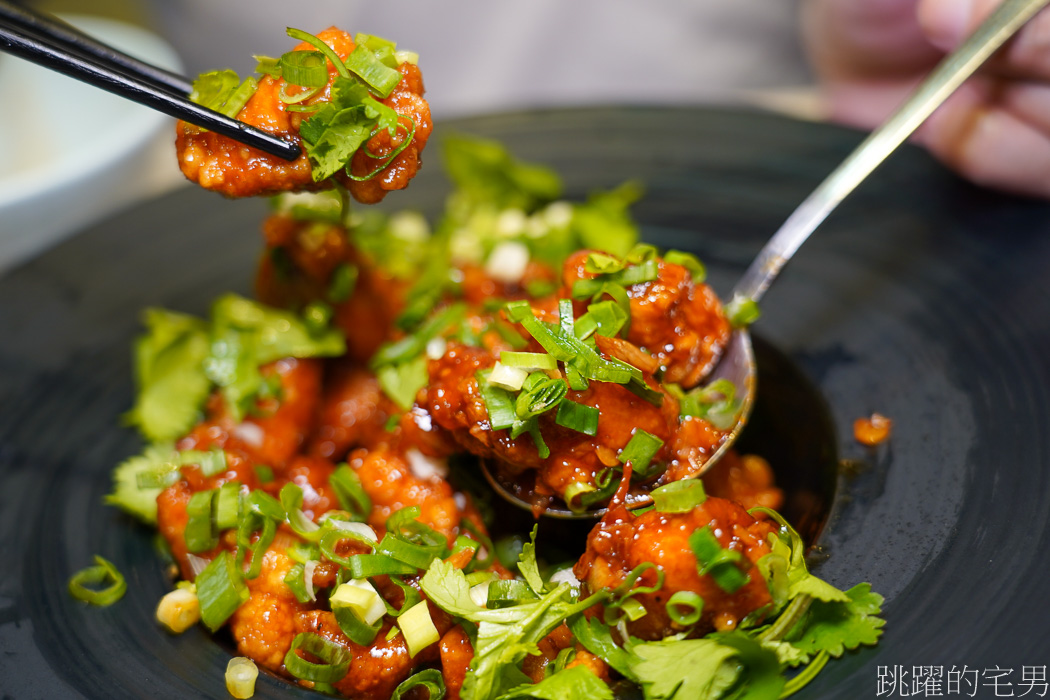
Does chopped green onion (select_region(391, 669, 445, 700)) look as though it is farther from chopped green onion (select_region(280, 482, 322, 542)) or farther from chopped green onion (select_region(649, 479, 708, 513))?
chopped green onion (select_region(649, 479, 708, 513))

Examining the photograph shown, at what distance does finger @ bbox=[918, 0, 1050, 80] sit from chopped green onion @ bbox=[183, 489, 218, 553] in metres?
2.34

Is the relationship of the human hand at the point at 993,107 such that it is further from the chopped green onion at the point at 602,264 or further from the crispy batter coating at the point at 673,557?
the crispy batter coating at the point at 673,557

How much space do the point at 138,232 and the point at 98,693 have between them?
1.66 metres

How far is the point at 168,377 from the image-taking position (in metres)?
2.36

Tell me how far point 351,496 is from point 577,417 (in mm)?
668

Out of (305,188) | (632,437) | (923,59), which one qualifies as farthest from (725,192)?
(305,188)

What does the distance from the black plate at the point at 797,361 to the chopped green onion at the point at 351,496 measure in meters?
0.43

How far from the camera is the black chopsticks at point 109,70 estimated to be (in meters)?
1.48

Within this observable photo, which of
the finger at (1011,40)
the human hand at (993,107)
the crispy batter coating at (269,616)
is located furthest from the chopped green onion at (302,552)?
the finger at (1011,40)

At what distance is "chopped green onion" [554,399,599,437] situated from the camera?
1692 millimetres

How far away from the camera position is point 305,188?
5.91ft

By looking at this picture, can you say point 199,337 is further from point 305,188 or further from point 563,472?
point 563,472

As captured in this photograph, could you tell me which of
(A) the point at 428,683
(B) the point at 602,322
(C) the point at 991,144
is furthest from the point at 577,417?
(C) the point at 991,144

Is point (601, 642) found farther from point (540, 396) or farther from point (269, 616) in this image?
point (269, 616)
